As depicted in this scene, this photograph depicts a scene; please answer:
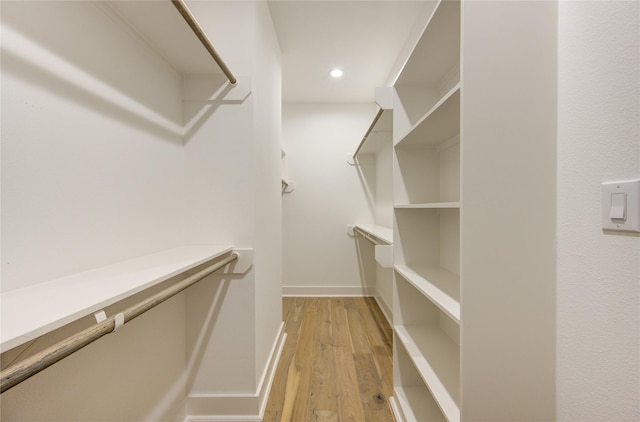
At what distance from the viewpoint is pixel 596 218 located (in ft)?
2.01

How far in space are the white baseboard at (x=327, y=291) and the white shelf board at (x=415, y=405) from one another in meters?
1.69

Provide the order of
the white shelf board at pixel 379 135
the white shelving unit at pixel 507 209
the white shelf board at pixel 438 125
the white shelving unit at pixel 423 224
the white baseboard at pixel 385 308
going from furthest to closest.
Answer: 1. the white baseboard at pixel 385 308
2. the white shelf board at pixel 379 135
3. the white shelving unit at pixel 423 224
4. the white shelf board at pixel 438 125
5. the white shelving unit at pixel 507 209

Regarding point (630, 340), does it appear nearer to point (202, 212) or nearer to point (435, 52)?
point (435, 52)

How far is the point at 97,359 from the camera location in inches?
30.2

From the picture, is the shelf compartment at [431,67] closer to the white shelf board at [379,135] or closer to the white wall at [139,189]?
the white shelf board at [379,135]

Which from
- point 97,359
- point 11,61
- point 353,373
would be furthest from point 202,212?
point 353,373

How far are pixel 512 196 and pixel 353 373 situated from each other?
56.7 inches

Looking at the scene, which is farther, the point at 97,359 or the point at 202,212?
the point at 202,212

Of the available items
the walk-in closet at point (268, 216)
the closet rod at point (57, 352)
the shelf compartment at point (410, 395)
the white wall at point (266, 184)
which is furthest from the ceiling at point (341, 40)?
the shelf compartment at point (410, 395)

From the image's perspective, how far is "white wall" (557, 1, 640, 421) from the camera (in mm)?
544

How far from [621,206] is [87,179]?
1335mm

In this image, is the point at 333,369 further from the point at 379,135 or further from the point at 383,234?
the point at 379,135

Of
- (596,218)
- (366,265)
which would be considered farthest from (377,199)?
(596,218)

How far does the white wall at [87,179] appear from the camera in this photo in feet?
1.93
